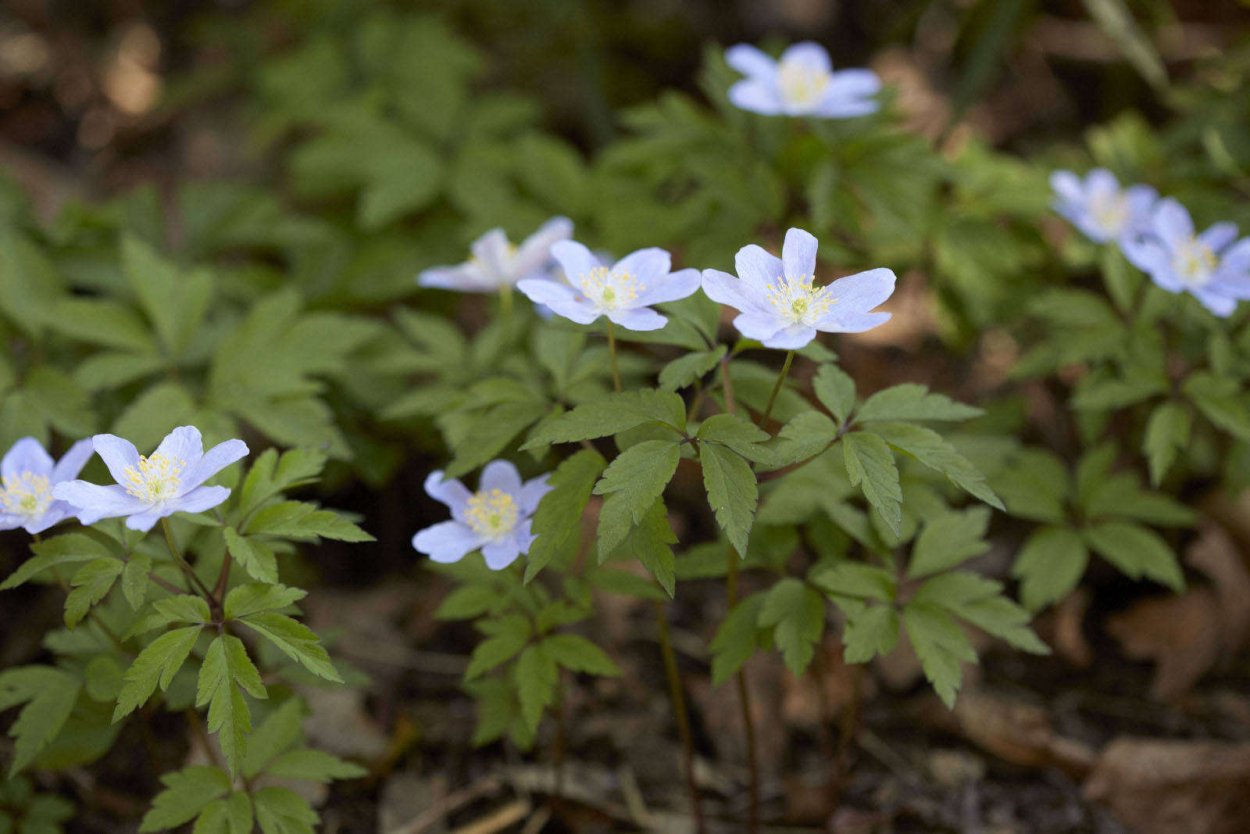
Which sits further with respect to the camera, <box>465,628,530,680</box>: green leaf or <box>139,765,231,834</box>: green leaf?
<box>465,628,530,680</box>: green leaf

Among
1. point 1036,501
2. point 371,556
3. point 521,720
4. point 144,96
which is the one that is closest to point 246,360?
point 371,556

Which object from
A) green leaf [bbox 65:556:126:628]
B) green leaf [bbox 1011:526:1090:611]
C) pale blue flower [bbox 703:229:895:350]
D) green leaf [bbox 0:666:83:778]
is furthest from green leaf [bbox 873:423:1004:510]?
green leaf [bbox 0:666:83:778]

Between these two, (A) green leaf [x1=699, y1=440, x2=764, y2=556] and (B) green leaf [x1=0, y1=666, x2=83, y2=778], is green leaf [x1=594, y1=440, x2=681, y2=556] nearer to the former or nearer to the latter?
(A) green leaf [x1=699, y1=440, x2=764, y2=556]

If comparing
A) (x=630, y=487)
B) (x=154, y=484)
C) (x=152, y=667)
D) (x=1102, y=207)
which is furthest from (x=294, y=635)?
(x=1102, y=207)

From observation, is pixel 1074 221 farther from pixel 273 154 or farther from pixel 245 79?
pixel 245 79

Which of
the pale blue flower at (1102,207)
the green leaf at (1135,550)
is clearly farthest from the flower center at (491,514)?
the pale blue flower at (1102,207)

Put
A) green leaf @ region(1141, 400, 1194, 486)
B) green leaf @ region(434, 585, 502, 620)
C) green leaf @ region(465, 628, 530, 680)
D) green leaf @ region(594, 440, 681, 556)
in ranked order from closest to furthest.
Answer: green leaf @ region(594, 440, 681, 556), green leaf @ region(465, 628, 530, 680), green leaf @ region(434, 585, 502, 620), green leaf @ region(1141, 400, 1194, 486)

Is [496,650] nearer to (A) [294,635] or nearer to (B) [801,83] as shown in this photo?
(A) [294,635]
